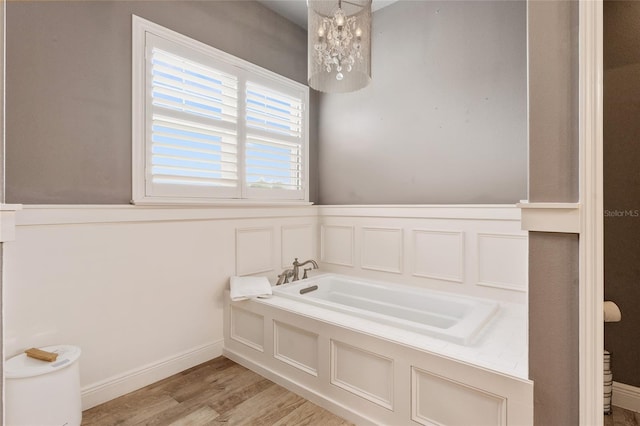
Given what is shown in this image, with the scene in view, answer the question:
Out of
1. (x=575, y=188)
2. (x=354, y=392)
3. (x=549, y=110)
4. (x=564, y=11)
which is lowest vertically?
(x=354, y=392)

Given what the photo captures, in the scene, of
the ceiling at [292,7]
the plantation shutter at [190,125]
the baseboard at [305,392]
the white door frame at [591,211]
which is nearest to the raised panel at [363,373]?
the baseboard at [305,392]

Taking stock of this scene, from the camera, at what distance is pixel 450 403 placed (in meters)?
1.40

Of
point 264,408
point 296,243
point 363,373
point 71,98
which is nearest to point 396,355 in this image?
point 363,373

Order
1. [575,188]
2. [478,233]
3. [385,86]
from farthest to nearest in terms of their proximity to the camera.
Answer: [385,86] < [478,233] < [575,188]

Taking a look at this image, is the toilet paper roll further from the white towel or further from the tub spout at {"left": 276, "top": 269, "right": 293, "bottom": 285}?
the tub spout at {"left": 276, "top": 269, "right": 293, "bottom": 285}

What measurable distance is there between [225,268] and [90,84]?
1499 millimetres

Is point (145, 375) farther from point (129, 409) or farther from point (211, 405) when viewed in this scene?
point (211, 405)

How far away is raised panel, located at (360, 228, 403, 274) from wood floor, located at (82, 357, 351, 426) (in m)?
1.39

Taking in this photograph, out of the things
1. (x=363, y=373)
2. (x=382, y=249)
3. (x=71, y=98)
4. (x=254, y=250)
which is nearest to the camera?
(x=363, y=373)

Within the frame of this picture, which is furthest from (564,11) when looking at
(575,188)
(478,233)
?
(478,233)

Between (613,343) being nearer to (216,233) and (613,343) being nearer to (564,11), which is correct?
(564,11)

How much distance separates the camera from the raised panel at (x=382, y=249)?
113 inches

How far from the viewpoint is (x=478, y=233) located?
2.44 m

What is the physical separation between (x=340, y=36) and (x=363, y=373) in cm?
186
